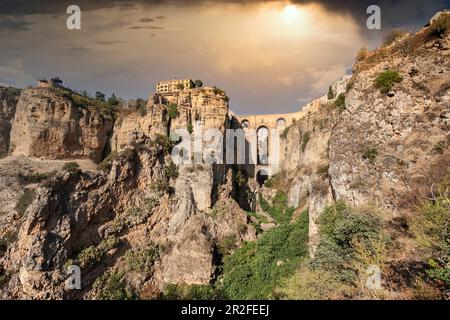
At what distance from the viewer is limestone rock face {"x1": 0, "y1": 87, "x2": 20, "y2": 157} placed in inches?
1275

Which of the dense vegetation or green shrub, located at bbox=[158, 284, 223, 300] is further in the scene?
green shrub, located at bbox=[158, 284, 223, 300]

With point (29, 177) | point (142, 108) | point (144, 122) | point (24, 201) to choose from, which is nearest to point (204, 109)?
point (144, 122)

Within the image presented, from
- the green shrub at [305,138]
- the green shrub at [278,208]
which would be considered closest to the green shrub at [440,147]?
the green shrub at [278,208]

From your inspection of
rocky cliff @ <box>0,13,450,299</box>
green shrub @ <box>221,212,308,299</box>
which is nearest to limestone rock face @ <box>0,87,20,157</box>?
rocky cliff @ <box>0,13,450,299</box>

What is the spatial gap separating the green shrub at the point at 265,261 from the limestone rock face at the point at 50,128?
17377 millimetres

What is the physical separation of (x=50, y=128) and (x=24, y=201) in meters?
7.41

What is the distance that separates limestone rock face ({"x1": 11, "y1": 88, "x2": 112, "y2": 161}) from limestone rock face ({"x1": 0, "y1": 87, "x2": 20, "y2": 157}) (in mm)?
6857

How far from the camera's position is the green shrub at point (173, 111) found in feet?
96.0

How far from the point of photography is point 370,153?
1561 cm

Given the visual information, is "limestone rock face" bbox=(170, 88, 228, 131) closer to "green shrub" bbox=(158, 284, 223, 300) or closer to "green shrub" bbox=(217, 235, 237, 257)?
"green shrub" bbox=(217, 235, 237, 257)

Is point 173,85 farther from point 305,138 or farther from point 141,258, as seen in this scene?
point 141,258

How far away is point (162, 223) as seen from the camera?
25484mm

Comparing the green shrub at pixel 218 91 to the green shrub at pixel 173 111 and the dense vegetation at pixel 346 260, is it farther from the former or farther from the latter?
the dense vegetation at pixel 346 260
